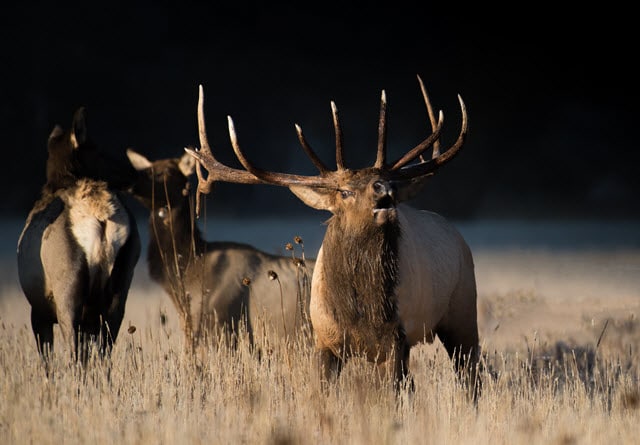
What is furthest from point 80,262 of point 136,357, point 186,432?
point 186,432

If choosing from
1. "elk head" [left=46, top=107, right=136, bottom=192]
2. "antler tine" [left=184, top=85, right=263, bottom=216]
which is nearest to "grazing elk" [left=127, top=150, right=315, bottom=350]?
"elk head" [left=46, top=107, right=136, bottom=192]

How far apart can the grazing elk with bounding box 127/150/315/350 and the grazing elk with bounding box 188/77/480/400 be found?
1.61 metres

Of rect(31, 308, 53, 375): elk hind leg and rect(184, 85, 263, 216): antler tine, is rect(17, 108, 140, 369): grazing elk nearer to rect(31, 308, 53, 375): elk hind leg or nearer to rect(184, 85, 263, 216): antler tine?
rect(31, 308, 53, 375): elk hind leg

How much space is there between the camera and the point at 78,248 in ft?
21.3

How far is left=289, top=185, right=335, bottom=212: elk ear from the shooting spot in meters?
5.77

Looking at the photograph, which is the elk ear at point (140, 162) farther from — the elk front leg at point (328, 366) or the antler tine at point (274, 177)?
the elk front leg at point (328, 366)

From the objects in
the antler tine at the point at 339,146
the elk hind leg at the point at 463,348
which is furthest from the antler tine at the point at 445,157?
the elk hind leg at the point at 463,348

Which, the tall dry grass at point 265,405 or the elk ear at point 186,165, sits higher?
the elk ear at point 186,165

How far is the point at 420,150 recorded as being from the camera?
19.3ft

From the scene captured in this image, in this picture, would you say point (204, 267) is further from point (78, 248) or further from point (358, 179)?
point (358, 179)

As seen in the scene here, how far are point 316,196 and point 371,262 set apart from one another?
1.82 feet

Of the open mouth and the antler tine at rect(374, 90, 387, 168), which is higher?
the antler tine at rect(374, 90, 387, 168)

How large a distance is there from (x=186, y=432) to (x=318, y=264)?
1.40 m

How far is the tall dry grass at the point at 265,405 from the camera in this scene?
5.07m
